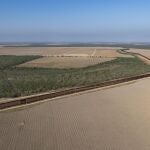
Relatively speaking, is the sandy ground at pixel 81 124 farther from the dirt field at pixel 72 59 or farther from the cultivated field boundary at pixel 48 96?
the dirt field at pixel 72 59

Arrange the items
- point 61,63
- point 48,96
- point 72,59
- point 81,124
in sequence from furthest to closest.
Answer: point 72,59 < point 61,63 < point 48,96 < point 81,124

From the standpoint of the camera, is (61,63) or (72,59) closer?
(61,63)

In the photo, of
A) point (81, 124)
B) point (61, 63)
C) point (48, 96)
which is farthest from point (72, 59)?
point (81, 124)

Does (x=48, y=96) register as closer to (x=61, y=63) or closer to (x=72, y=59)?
(x=61, y=63)

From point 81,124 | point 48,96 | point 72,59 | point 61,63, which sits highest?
point 81,124

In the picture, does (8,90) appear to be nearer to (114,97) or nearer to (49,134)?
(114,97)

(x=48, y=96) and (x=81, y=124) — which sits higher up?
(x=81, y=124)

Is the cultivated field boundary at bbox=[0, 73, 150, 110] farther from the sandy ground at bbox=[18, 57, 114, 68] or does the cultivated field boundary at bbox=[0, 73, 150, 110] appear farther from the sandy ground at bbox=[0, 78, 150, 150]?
the sandy ground at bbox=[18, 57, 114, 68]

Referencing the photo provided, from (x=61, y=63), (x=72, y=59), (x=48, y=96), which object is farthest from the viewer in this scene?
(x=72, y=59)

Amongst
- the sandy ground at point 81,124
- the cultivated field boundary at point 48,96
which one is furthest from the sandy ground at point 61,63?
the sandy ground at point 81,124
